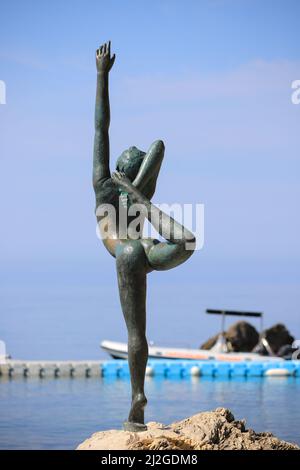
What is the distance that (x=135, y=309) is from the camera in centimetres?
765

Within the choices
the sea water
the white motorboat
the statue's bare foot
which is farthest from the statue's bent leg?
the white motorboat

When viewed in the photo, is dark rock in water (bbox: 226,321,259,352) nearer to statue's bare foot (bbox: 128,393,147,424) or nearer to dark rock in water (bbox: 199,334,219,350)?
dark rock in water (bbox: 199,334,219,350)

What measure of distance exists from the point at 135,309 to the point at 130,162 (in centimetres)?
108

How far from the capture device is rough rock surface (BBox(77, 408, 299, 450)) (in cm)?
727

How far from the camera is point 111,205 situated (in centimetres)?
773

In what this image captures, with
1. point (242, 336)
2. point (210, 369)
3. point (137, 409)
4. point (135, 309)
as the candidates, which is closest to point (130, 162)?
point (135, 309)

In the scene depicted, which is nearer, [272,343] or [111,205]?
[111,205]

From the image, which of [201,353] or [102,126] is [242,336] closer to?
[201,353]

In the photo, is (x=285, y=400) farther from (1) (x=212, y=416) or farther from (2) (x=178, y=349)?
(1) (x=212, y=416)
